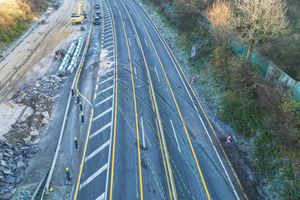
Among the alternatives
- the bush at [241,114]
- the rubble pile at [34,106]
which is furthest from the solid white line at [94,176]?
the bush at [241,114]

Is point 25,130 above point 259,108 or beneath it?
beneath

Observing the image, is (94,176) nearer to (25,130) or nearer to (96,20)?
(25,130)

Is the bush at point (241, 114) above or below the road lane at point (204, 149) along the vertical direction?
above

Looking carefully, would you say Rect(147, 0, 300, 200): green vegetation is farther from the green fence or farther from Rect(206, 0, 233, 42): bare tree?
Rect(206, 0, 233, 42): bare tree

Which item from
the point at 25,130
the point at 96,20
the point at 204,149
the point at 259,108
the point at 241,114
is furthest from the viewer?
the point at 96,20

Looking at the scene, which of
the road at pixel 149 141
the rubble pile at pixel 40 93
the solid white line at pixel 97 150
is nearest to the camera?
the road at pixel 149 141

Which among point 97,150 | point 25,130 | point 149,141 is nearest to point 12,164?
point 25,130

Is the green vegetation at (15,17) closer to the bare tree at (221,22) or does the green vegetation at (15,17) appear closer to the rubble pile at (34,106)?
the rubble pile at (34,106)
